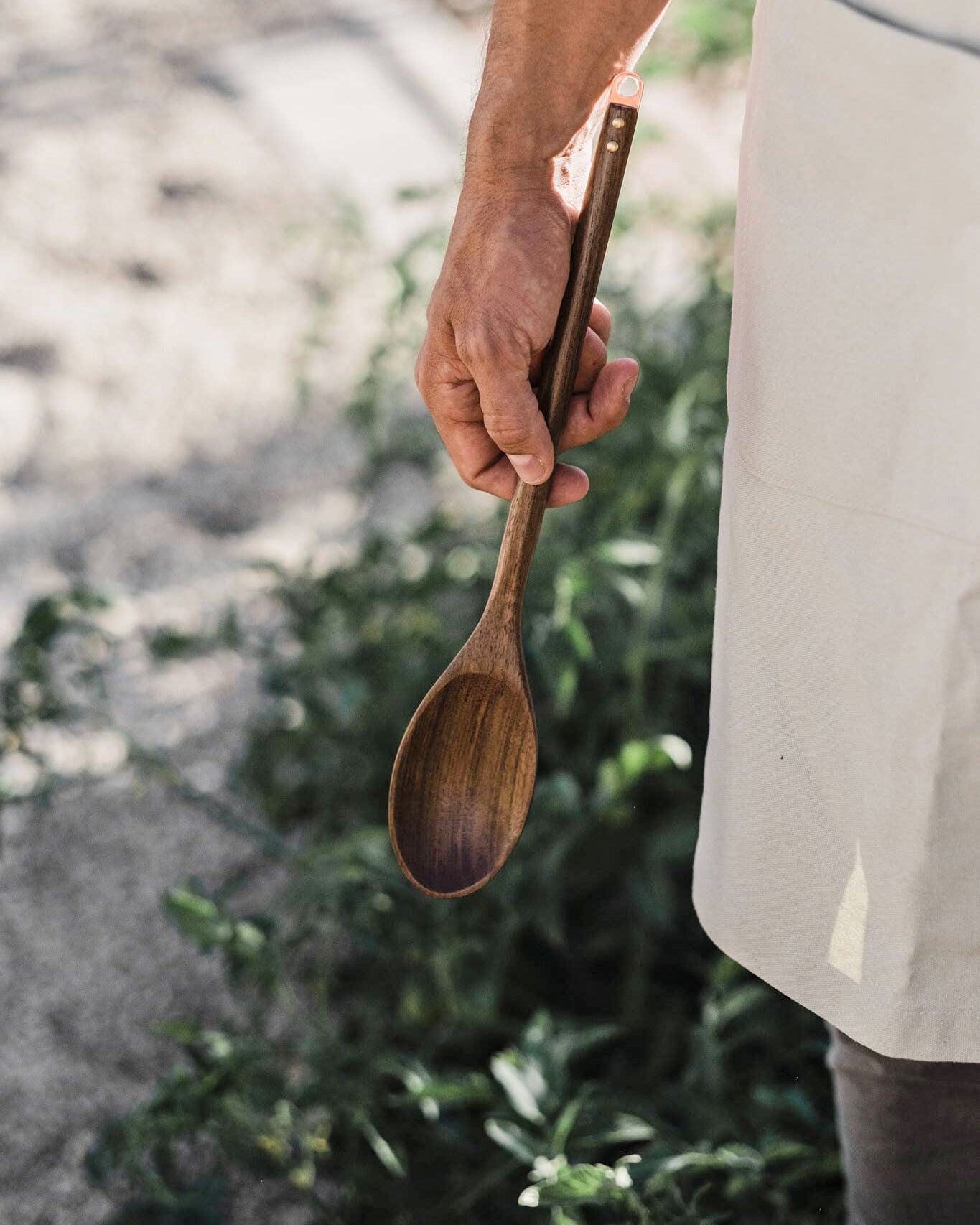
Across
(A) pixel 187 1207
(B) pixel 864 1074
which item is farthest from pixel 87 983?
(B) pixel 864 1074

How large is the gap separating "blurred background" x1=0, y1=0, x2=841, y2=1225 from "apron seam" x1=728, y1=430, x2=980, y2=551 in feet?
1.71

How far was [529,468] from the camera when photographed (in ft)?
3.17

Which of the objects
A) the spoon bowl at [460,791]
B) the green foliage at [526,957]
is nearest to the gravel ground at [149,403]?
the green foliage at [526,957]

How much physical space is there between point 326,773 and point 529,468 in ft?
2.73

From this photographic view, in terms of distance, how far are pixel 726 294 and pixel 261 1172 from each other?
53.3 inches

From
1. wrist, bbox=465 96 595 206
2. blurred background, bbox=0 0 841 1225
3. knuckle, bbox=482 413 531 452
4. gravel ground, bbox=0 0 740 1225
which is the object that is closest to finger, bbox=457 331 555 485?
knuckle, bbox=482 413 531 452

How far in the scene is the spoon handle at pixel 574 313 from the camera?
2.99 ft

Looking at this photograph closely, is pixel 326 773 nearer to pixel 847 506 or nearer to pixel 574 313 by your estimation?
pixel 574 313

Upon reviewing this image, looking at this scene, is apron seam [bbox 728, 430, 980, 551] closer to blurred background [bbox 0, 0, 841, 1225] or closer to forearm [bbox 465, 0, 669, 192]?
forearm [bbox 465, 0, 669, 192]

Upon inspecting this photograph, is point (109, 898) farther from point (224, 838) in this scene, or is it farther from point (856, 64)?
point (856, 64)

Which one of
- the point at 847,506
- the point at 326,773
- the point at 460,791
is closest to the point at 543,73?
the point at 847,506

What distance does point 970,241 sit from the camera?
743 millimetres

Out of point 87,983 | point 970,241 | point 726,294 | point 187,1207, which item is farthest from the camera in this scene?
point 726,294

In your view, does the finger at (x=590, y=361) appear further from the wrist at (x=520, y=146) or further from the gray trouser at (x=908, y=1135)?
the gray trouser at (x=908, y=1135)
